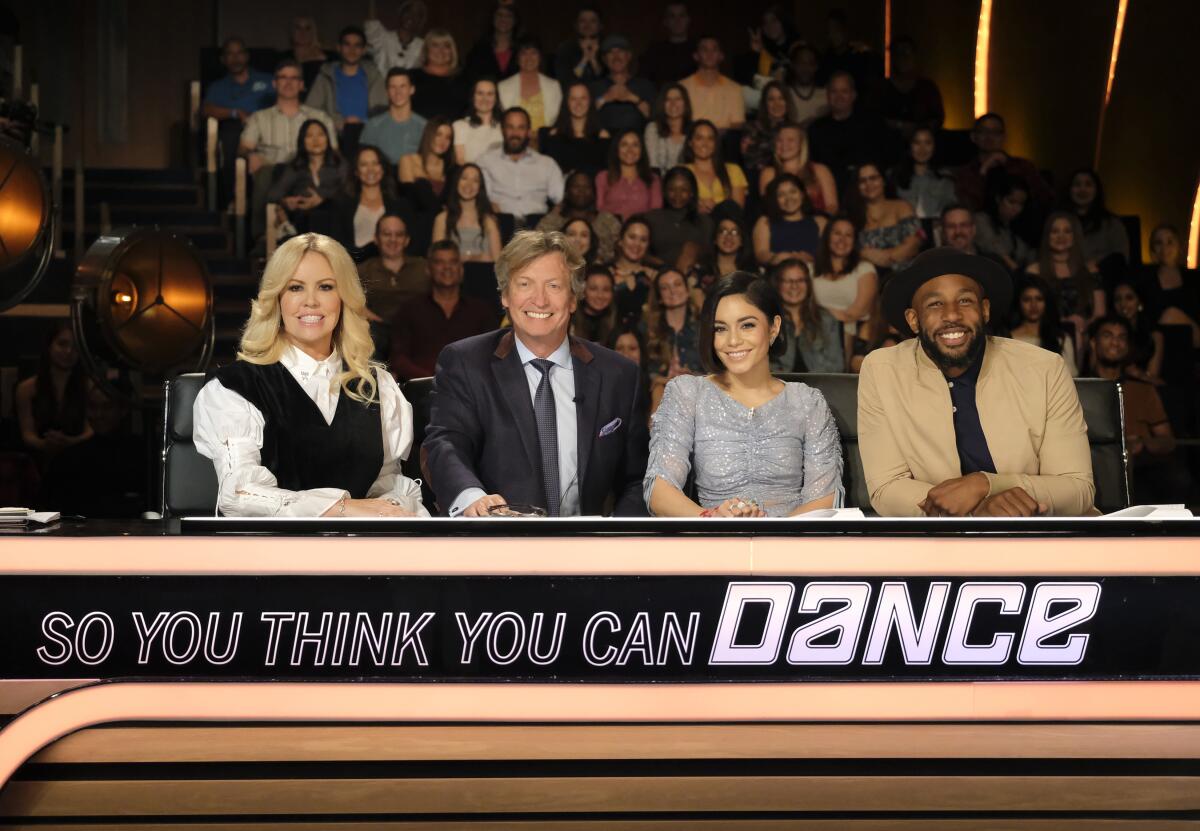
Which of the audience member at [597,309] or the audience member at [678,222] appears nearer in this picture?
the audience member at [597,309]

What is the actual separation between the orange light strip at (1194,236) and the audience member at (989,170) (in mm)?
900

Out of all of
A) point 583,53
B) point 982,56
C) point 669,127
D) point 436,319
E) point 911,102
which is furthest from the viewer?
point 982,56

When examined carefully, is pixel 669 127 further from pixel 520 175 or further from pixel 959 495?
pixel 959 495

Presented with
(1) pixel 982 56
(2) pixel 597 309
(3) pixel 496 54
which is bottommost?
(2) pixel 597 309

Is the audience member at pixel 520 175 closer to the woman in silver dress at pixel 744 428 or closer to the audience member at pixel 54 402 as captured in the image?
the audience member at pixel 54 402

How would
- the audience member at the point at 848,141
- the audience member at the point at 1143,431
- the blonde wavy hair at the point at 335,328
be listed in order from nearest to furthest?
the blonde wavy hair at the point at 335,328 < the audience member at the point at 1143,431 < the audience member at the point at 848,141

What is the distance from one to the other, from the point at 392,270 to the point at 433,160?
0.91m

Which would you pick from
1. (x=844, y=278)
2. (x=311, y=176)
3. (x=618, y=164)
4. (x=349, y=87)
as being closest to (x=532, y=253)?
(x=844, y=278)

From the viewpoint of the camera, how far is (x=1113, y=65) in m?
8.48

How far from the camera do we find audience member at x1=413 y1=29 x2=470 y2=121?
7.92 metres


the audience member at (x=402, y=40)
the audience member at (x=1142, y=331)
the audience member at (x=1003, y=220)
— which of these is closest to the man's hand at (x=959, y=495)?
the audience member at (x=1142, y=331)

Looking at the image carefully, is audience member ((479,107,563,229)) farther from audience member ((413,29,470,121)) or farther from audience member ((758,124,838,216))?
audience member ((758,124,838,216))

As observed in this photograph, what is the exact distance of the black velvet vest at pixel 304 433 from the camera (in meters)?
2.95

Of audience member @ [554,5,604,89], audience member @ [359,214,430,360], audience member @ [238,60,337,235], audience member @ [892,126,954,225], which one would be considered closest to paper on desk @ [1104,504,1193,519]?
audience member @ [359,214,430,360]
